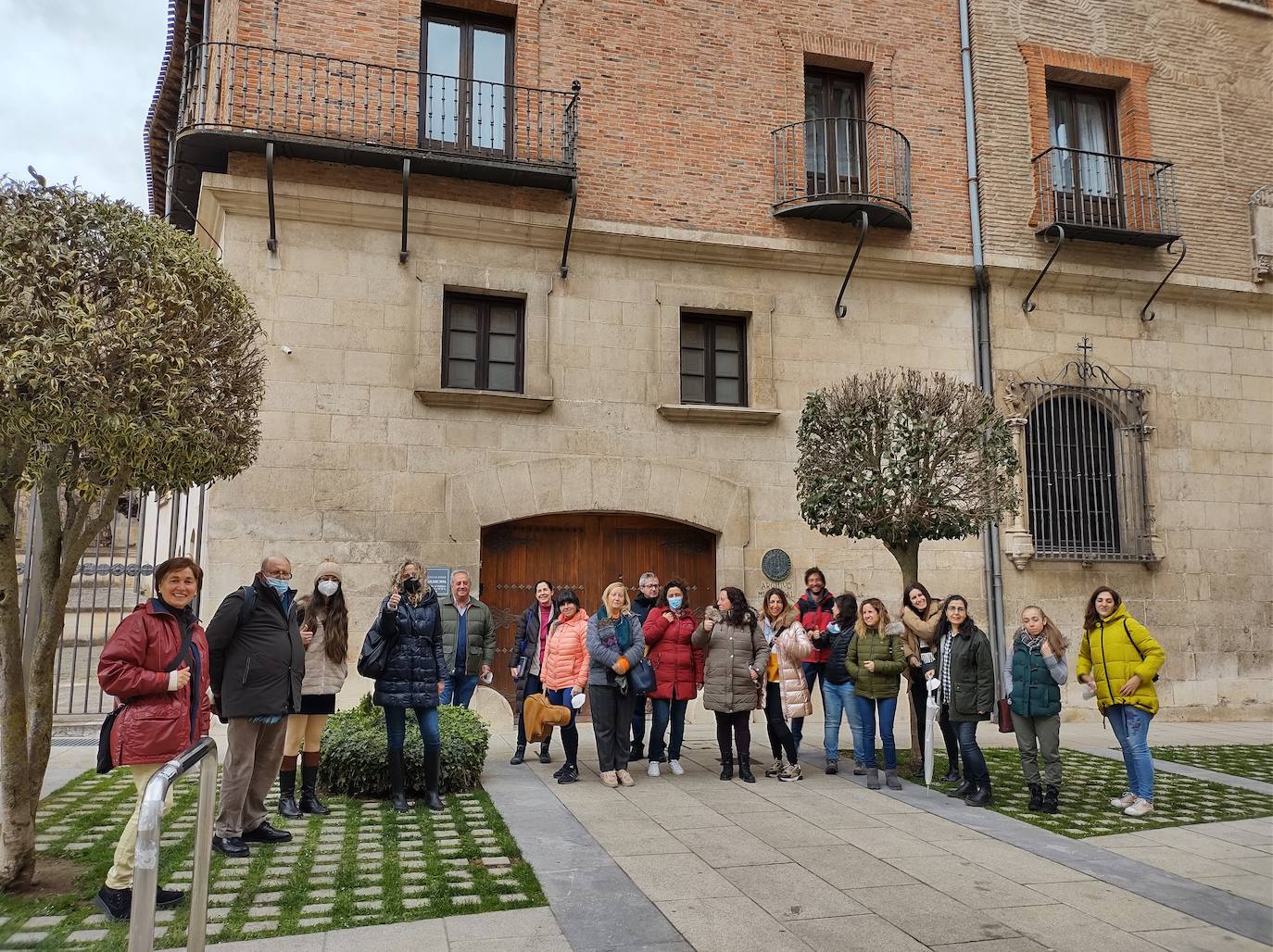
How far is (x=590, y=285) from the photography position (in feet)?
41.3

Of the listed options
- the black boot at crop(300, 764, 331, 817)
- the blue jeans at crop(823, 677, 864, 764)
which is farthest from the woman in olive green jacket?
the black boot at crop(300, 764, 331, 817)

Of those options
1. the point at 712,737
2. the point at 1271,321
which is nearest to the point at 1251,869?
the point at 712,737

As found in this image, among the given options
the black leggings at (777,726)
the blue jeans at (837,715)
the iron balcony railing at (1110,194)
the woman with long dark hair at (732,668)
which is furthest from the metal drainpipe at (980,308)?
the woman with long dark hair at (732,668)

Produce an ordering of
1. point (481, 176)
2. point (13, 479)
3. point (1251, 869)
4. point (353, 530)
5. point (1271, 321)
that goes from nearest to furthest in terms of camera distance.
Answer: point (13, 479) → point (1251, 869) → point (353, 530) → point (481, 176) → point (1271, 321)

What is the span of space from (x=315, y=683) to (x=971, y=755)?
17.1ft

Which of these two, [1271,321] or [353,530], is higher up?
[1271,321]

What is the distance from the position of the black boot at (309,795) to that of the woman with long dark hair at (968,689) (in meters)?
5.04

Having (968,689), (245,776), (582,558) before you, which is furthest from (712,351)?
(245,776)

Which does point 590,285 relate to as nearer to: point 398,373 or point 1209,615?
point 398,373

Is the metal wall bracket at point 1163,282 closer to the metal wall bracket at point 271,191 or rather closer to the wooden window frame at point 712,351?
the wooden window frame at point 712,351

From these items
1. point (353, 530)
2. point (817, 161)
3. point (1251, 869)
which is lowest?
point (1251, 869)

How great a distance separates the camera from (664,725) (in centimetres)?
882

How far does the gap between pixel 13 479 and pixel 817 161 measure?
11.4m

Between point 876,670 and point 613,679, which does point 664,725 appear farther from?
point 876,670
